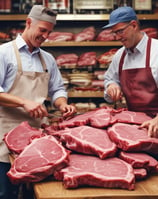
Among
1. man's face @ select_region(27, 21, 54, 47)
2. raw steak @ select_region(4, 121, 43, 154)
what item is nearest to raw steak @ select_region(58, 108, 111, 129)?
raw steak @ select_region(4, 121, 43, 154)

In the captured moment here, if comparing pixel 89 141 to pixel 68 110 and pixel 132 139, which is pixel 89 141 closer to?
pixel 132 139

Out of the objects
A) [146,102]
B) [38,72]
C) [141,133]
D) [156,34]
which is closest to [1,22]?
[156,34]

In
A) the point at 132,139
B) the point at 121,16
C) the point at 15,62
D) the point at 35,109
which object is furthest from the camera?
the point at 121,16

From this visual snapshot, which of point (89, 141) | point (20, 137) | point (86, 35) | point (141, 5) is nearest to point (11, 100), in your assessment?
point (20, 137)

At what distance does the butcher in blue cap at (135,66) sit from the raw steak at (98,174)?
1.03 m

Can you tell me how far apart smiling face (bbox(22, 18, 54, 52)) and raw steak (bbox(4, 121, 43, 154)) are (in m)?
0.69

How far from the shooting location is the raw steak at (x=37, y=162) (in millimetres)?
2135

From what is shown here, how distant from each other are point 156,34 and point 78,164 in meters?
3.62

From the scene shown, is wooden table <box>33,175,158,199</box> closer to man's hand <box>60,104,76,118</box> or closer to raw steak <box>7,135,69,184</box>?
raw steak <box>7,135,69,184</box>

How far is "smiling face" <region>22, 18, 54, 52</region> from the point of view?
10.2ft

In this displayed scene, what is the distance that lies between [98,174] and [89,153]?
10.8 inches

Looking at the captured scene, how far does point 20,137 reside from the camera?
268 centimetres

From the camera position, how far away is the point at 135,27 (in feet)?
10.9

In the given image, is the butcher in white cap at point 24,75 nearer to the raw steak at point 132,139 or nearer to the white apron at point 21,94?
the white apron at point 21,94
